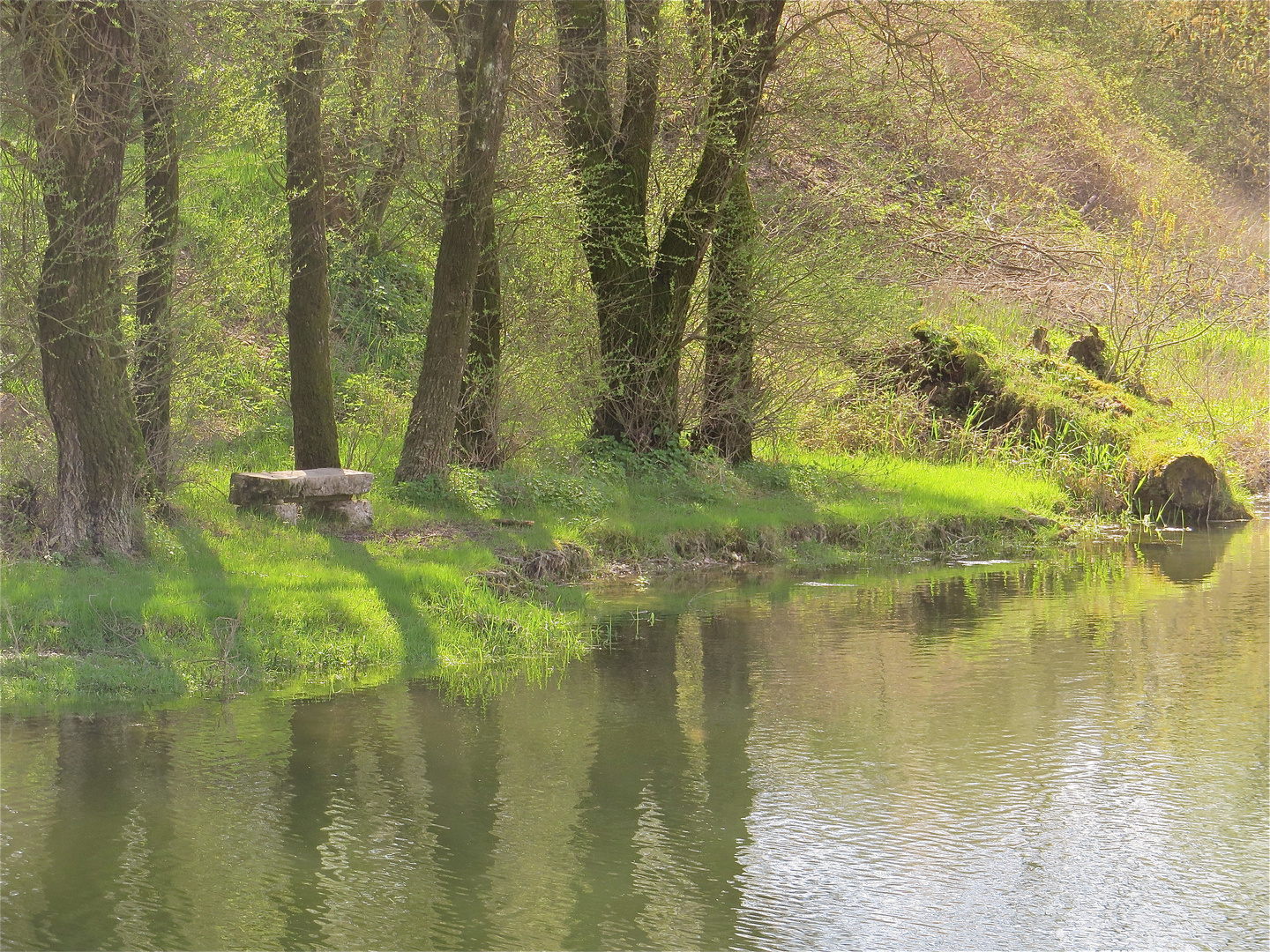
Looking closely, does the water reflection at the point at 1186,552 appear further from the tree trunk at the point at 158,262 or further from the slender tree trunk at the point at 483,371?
the tree trunk at the point at 158,262

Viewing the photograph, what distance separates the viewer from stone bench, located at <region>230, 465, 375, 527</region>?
1345cm

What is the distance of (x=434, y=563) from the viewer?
12.7 metres

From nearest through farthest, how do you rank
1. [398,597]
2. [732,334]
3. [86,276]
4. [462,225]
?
[86,276]
[398,597]
[462,225]
[732,334]

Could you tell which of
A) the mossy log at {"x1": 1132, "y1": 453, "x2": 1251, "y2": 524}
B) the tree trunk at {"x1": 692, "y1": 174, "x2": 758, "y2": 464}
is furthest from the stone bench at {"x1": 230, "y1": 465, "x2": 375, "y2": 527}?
the mossy log at {"x1": 1132, "y1": 453, "x2": 1251, "y2": 524}

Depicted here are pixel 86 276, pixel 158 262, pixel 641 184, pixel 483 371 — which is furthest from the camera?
pixel 641 184

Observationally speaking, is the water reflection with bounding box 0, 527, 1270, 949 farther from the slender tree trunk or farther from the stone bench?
the slender tree trunk

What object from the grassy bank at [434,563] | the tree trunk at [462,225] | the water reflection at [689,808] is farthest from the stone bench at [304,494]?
the water reflection at [689,808]

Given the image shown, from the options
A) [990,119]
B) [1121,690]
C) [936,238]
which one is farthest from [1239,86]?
[1121,690]

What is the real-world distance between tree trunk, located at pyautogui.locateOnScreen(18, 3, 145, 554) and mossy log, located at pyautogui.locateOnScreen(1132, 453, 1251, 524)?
13.7 metres

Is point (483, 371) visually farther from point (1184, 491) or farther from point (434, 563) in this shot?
point (1184, 491)

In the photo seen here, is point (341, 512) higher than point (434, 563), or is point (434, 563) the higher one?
point (341, 512)

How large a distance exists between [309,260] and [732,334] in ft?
19.2

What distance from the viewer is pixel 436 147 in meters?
15.6

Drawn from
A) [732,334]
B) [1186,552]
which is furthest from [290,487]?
[1186,552]
